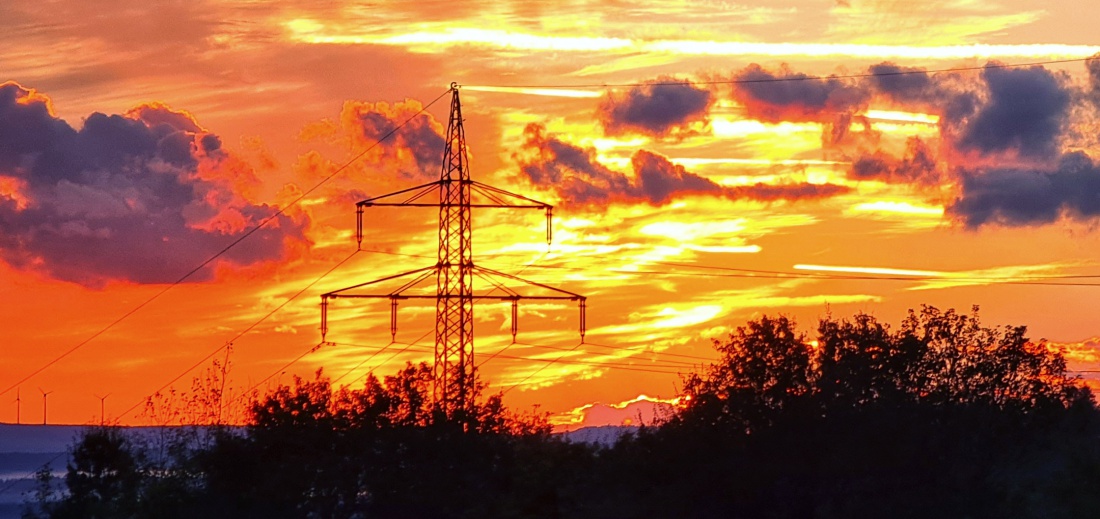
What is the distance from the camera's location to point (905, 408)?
251 ft

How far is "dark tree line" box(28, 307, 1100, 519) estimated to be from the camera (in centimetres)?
7356

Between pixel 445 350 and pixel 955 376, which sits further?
pixel 955 376

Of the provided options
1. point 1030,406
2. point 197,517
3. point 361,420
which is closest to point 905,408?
point 1030,406

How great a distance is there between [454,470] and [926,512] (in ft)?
74.6

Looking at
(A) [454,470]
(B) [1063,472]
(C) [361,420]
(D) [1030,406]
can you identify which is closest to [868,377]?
(D) [1030,406]

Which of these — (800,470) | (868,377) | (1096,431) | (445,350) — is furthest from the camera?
(1096,431)

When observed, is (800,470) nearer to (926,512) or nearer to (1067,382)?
(926,512)

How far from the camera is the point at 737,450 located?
7512 centimetres

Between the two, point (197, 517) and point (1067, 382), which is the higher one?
point (1067, 382)

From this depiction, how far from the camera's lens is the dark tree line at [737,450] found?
73562mm

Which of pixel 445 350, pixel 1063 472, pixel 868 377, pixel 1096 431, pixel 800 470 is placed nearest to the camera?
pixel 445 350

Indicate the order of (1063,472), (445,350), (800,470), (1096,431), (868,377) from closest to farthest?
(445,350) → (800,470) → (868,377) → (1063,472) → (1096,431)

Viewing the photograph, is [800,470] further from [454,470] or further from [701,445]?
[454,470]

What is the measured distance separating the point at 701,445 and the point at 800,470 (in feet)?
15.8
